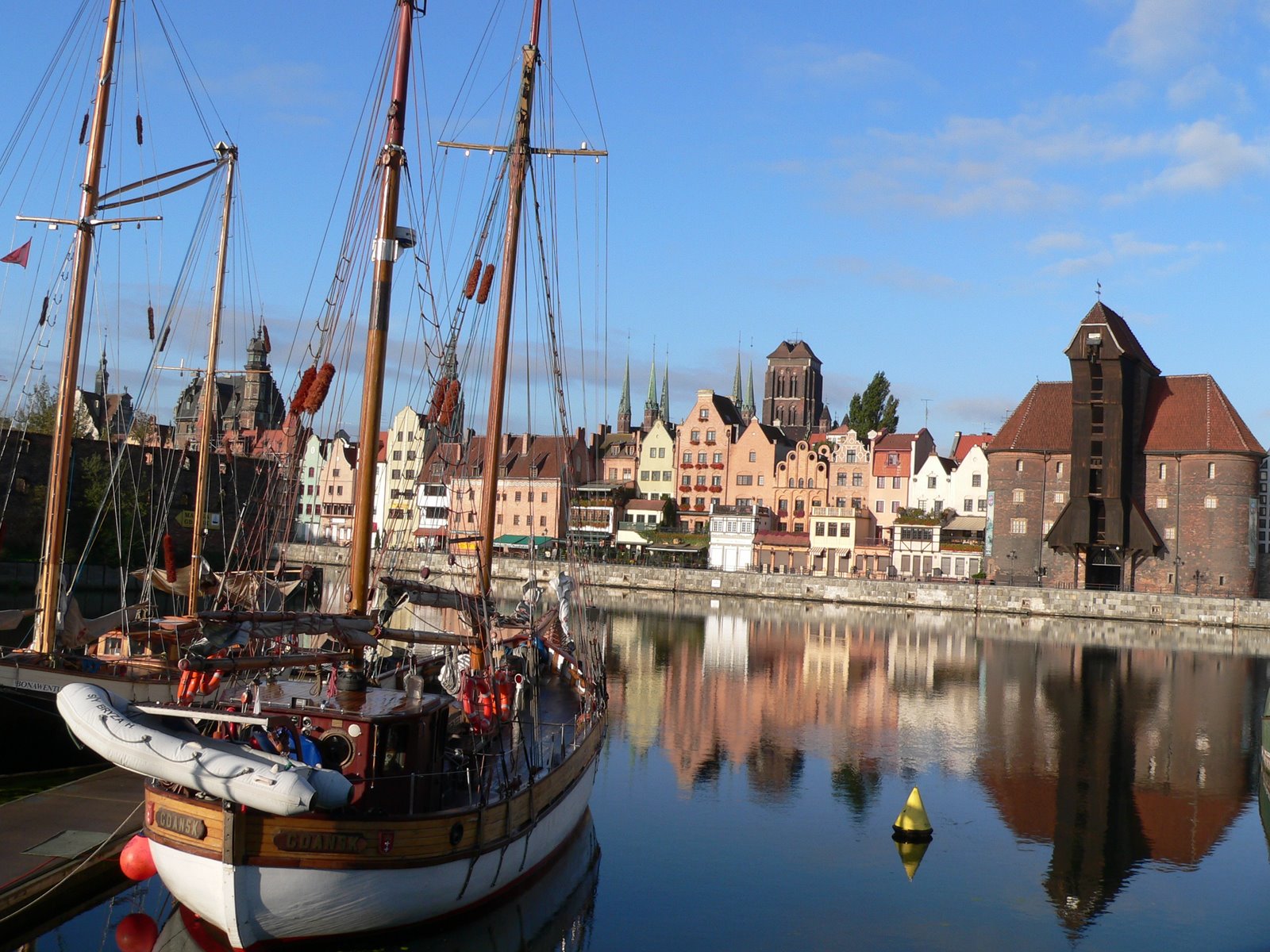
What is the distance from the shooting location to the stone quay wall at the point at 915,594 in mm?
85625

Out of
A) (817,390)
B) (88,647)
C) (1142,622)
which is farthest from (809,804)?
(817,390)

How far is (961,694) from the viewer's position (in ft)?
158

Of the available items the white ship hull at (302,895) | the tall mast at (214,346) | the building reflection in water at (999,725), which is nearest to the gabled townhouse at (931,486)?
the building reflection in water at (999,725)

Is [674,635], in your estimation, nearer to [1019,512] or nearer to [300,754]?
[1019,512]

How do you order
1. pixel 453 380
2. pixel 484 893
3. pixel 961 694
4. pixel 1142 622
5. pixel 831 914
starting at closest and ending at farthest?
1. pixel 484 893
2. pixel 831 914
3. pixel 453 380
4. pixel 961 694
5. pixel 1142 622

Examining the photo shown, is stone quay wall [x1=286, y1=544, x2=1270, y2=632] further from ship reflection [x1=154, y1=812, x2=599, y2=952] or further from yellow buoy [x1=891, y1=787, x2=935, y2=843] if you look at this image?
ship reflection [x1=154, y1=812, x2=599, y2=952]

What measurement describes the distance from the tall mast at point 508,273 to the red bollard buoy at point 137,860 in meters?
15.7

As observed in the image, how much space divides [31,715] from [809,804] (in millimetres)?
17389

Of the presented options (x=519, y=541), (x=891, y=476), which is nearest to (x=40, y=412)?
(x=519, y=541)

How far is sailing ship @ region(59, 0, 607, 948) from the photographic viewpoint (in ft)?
48.4

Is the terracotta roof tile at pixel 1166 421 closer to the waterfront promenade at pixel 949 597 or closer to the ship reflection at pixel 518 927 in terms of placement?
the waterfront promenade at pixel 949 597

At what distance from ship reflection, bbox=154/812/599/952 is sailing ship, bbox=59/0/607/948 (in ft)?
1.20

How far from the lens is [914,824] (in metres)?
25.9

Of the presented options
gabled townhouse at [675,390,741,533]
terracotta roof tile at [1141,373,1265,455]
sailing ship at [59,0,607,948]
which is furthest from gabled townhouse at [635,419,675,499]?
sailing ship at [59,0,607,948]
